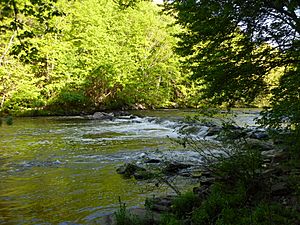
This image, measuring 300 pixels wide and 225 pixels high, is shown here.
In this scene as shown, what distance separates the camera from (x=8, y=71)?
2634cm

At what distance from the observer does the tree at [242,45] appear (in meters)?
5.89

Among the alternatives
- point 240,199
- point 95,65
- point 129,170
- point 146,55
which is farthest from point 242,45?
point 146,55

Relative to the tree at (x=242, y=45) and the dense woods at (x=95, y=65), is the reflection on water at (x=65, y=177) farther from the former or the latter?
the dense woods at (x=95, y=65)

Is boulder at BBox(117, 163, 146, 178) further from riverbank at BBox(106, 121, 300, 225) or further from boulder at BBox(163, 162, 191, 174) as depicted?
riverbank at BBox(106, 121, 300, 225)

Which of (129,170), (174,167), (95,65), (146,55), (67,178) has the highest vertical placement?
(146,55)

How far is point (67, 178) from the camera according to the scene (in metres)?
8.70

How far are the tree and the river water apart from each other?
1471 millimetres

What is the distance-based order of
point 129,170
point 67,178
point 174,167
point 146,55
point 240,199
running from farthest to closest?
point 146,55 → point 129,170 → point 67,178 → point 174,167 → point 240,199

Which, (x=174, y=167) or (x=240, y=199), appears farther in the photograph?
(x=174, y=167)

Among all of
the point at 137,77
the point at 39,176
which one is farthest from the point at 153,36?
the point at 39,176

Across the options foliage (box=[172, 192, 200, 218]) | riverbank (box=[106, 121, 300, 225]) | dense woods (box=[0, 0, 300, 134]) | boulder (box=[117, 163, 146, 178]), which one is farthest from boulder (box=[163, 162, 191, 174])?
foliage (box=[172, 192, 200, 218])

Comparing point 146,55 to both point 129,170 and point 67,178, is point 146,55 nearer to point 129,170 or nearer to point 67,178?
point 129,170

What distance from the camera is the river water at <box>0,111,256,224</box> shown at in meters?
6.41

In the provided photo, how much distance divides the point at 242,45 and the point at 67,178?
5.16 m
